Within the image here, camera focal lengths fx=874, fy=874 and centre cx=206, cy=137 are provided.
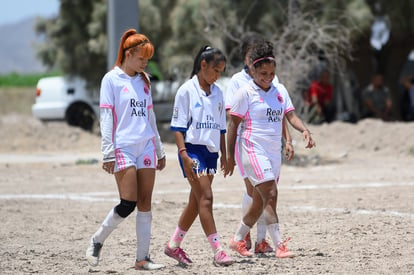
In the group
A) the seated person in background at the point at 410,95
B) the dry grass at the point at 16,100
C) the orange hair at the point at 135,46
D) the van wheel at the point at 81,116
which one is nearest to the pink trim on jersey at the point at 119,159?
the orange hair at the point at 135,46

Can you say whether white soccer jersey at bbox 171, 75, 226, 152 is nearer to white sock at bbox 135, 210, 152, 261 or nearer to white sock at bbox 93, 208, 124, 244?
white sock at bbox 135, 210, 152, 261

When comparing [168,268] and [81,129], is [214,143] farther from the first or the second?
[81,129]

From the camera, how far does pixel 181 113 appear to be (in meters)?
6.97

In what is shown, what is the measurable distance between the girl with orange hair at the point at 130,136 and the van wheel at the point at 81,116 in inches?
686

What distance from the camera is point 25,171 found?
53.5ft

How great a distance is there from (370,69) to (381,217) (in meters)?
16.3

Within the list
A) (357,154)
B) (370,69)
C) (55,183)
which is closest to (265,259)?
(55,183)

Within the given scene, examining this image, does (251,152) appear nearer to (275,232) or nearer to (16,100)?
(275,232)

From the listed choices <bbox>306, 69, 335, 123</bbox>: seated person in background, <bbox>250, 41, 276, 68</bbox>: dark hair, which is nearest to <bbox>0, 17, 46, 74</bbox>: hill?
<bbox>306, 69, 335, 123</bbox>: seated person in background

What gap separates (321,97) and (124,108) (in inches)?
585

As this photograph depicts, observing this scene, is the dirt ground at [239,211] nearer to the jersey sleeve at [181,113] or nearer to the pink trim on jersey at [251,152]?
the pink trim on jersey at [251,152]

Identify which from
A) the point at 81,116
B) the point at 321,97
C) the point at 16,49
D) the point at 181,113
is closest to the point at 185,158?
the point at 181,113

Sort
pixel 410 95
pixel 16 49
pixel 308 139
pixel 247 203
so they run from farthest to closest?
pixel 16 49 → pixel 410 95 → pixel 247 203 → pixel 308 139

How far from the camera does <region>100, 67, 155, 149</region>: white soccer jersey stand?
676 cm
